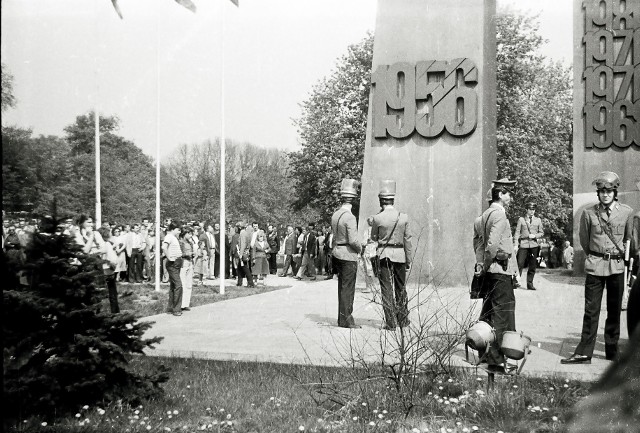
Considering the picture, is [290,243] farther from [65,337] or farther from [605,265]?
[65,337]

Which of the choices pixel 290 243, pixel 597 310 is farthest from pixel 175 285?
pixel 290 243

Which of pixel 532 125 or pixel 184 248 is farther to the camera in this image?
pixel 532 125

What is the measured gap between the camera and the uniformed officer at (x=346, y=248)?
893cm

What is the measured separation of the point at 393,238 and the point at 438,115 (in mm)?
6098

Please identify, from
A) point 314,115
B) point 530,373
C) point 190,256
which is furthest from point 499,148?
point 530,373

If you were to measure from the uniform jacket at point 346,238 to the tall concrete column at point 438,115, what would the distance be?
524 cm

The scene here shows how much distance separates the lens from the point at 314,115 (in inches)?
1044

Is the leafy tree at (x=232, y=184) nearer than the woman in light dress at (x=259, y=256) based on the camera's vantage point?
Yes

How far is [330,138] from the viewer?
23.6 metres

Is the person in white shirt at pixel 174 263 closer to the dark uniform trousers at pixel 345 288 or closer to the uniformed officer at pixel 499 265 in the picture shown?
the dark uniform trousers at pixel 345 288

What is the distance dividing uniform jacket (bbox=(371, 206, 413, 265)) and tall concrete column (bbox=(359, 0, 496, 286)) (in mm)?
5092

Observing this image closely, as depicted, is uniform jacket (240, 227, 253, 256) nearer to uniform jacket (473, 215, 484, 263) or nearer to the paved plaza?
the paved plaza

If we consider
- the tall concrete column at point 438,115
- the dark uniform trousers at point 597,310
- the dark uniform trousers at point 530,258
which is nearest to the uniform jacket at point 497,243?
the dark uniform trousers at point 597,310

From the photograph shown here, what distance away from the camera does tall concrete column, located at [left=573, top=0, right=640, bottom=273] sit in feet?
62.1
